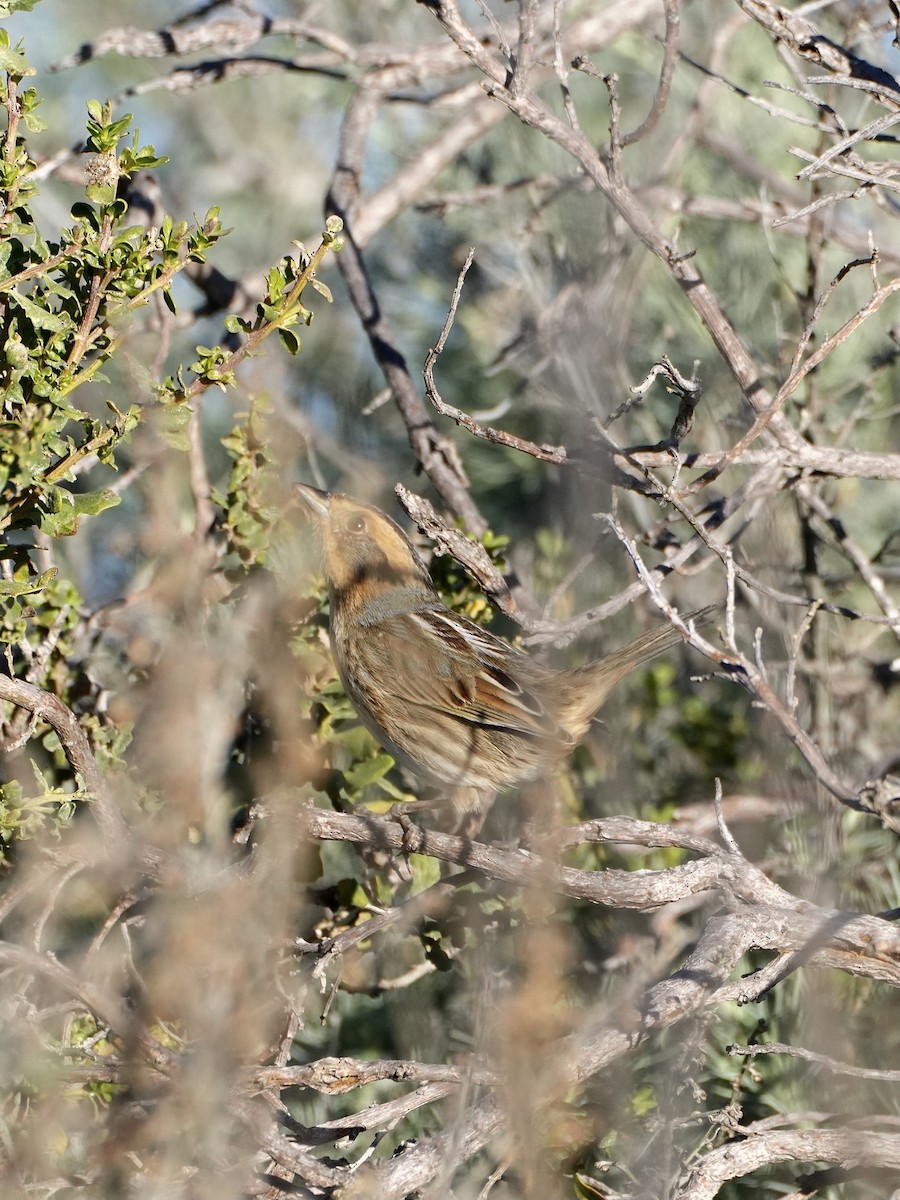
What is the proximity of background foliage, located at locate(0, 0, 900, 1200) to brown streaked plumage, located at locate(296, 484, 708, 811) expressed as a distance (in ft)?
0.46

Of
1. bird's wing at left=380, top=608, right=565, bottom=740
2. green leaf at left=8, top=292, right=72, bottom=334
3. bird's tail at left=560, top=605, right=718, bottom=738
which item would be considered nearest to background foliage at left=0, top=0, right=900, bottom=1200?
green leaf at left=8, top=292, right=72, bottom=334

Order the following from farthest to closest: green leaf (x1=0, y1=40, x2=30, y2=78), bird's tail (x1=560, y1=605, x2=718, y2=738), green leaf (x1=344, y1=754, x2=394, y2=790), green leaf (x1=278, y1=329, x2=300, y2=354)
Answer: bird's tail (x1=560, y1=605, x2=718, y2=738) < green leaf (x1=344, y1=754, x2=394, y2=790) < green leaf (x1=278, y1=329, x2=300, y2=354) < green leaf (x1=0, y1=40, x2=30, y2=78)

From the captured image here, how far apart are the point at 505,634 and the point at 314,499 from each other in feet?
3.56

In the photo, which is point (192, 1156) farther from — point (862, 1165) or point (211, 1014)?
point (862, 1165)

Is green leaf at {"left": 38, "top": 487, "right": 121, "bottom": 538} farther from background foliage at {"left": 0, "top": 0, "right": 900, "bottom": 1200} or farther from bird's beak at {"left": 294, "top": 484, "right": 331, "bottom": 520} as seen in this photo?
bird's beak at {"left": 294, "top": 484, "right": 331, "bottom": 520}

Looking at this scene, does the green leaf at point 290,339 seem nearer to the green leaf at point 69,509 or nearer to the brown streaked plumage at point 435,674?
the green leaf at point 69,509

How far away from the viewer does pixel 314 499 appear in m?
4.69

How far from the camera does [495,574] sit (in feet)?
12.4

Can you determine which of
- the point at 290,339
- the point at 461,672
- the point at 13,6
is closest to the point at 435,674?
the point at 461,672

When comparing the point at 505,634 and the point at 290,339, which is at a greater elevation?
the point at 290,339

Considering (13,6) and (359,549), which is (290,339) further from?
(359,549)

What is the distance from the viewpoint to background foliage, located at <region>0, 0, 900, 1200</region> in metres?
2.70

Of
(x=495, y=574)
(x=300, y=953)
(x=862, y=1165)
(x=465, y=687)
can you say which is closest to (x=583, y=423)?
(x=495, y=574)

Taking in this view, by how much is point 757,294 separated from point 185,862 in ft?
14.2
